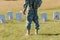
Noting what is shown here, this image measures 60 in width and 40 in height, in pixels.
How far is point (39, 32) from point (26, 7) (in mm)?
1362

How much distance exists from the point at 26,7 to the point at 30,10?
0.60 ft

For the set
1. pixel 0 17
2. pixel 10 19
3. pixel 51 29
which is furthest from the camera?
pixel 10 19

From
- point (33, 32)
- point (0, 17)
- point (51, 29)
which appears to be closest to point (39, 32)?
point (33, 32)

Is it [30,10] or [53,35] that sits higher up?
[30,10]

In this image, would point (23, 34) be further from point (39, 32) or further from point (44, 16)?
point (44, 16)

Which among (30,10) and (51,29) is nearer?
(30,10)

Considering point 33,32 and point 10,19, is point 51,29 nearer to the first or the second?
point 33,32

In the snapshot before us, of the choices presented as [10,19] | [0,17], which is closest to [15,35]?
[0,17]

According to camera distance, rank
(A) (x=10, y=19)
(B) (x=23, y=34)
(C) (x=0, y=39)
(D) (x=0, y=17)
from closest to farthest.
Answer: (C) (x=0, y=39)
(B) (x=23, y=34)
(D) (x=0, y=17)
(A) (x=10, y=19)

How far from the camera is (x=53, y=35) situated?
963 centimetres

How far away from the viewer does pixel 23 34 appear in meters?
9.85

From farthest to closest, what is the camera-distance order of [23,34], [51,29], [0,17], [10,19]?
[10,19], [0,17], [51,29], [23,34]

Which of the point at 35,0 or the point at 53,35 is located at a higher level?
the point at 35,0

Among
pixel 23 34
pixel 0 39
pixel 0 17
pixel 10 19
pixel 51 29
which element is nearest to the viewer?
pixel 0 39
